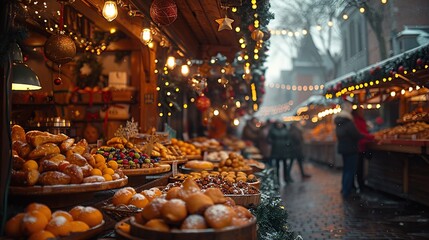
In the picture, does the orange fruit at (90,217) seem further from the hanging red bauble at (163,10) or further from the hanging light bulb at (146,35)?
the hanging light bulb at (146,35)

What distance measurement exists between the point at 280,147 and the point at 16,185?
13.5 metres

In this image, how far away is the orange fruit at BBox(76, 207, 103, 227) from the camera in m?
3.21

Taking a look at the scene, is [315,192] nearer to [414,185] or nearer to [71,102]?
[414,185]

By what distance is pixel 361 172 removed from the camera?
44.9 feet

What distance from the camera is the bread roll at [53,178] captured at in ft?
11.3

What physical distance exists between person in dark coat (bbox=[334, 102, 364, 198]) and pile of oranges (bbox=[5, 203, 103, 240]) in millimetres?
10290

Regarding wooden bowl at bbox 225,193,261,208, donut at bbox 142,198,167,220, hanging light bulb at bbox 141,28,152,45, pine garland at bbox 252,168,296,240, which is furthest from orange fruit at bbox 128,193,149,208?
hanging light bulb at bbox 141,28,152,45

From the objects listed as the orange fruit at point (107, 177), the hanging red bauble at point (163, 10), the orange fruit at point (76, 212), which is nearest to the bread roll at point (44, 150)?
the orange fruit at point (107, 177)

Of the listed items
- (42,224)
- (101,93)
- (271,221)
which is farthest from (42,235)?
(101,93)

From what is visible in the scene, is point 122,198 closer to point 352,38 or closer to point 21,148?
point 21,148

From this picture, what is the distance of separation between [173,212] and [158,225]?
121 millimetres

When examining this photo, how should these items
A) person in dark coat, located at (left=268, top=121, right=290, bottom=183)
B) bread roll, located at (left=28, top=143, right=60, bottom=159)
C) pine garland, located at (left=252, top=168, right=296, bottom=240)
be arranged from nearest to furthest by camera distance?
bread roll, located at (left=28, top=143, right=60, bottom=159) < pine garland, located at (left=252, top=168, right=296, bottom=240) < person in dark coat, located at (left=268, top=121, right=290, bottom=183)

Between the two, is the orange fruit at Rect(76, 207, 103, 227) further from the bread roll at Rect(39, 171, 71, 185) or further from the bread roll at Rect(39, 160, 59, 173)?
the bread roll at Rect(39, 160, 59, 173)

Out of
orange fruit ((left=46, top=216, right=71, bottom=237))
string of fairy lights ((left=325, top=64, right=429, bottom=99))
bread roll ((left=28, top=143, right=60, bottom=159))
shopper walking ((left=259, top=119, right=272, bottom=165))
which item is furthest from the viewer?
shopper walking ((left=259, top=119, right=272, bottom=165))
